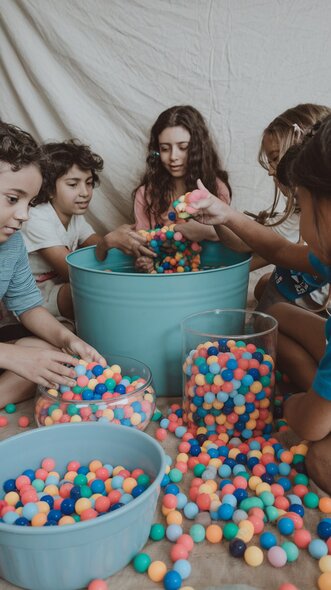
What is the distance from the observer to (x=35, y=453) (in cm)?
88

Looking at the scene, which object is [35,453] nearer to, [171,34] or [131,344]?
[131,344]

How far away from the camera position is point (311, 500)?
85 centimetres

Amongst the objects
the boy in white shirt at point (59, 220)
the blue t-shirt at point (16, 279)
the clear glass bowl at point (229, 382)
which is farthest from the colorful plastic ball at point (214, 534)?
the boy in white shirt at point (59, 220)

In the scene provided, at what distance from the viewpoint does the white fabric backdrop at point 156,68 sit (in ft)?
5.90

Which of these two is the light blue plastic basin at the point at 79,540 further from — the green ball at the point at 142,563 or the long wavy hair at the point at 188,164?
the long wavy hair at the point at 188,164

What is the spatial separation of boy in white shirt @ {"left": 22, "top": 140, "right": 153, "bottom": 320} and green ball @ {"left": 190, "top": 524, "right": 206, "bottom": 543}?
0.97 m

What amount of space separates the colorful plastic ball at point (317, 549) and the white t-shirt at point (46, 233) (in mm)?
1213

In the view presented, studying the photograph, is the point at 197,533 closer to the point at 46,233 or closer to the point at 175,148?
the point at 46,233

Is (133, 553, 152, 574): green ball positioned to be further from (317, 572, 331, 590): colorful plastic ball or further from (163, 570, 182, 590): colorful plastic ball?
(317, 572, 331, 590): colorful plastic ball

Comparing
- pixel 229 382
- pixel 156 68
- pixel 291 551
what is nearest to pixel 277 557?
pixel 291 551

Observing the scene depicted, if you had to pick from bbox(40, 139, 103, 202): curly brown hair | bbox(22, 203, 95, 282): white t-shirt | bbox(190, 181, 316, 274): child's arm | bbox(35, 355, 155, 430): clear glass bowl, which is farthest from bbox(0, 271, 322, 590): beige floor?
bbox(40, 139, 103, 202): curly brown hair

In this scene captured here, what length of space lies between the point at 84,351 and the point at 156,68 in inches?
47.6

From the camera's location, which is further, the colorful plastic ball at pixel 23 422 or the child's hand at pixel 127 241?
the child's hand at pixel 127 241

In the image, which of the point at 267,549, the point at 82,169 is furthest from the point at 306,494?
the point at 82,169
